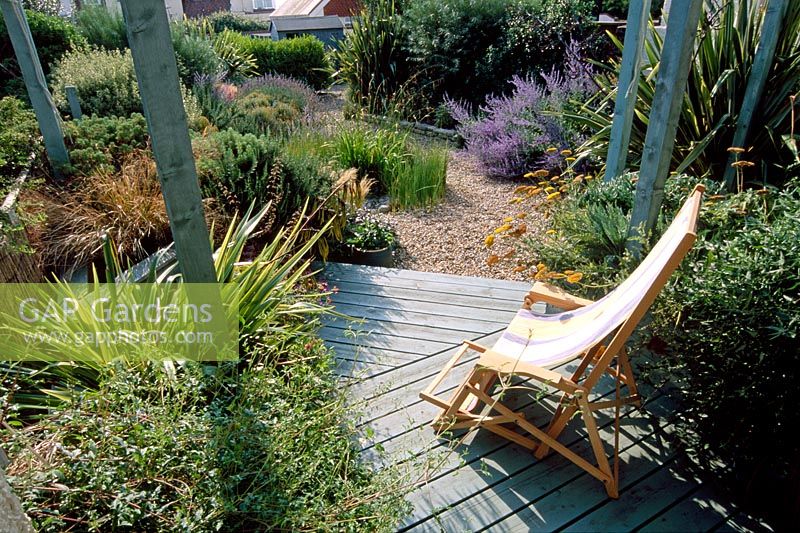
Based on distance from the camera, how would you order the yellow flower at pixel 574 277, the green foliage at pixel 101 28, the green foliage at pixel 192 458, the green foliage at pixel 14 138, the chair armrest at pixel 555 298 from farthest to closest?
the green foliage at pixel 101 28 → the green foliage at pixel 14 138 → the yellow flower at pixel 574 277 → the chair armrest at pixel 555 298 → the green foliage at pixel 192 458

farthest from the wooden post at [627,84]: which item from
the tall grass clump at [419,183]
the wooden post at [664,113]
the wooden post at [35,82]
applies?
the wooden post at [35,82]

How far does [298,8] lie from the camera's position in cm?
2716

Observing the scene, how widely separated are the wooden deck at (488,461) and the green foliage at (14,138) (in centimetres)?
240

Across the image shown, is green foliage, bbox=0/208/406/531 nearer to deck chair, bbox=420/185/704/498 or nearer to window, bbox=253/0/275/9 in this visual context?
deck chair, bbox=420/185/704/498

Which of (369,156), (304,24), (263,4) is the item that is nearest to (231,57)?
(304,24)

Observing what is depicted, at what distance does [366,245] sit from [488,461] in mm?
2150

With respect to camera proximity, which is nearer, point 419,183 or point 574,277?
point 574,277

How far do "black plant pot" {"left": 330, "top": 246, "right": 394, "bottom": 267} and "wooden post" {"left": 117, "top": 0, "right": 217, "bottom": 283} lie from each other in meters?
1.77

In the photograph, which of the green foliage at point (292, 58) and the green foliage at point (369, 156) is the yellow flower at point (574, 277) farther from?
the green foliage at point (292, 58)

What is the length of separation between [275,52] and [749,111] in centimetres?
1158

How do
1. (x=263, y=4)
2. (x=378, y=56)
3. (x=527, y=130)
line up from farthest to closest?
(x=263, y=4)
(x=378, y=56)
(x=527, y=130)

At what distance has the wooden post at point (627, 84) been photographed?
329cm

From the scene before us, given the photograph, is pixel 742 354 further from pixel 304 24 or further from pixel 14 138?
pixel 304 24

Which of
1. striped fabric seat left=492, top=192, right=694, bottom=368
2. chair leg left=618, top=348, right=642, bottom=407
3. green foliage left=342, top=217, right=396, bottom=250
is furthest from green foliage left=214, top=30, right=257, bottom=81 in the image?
chair leg left=618, top=348, right=642, bottom=407
